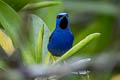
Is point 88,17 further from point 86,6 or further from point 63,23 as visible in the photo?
point 63,23

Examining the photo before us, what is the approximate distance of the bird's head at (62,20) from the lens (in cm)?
158

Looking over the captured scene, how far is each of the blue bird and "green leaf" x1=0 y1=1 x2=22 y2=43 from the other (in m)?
0.21

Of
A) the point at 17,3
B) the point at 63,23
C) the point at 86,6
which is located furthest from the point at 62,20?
the point at 86,6

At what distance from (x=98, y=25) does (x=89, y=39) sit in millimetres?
578

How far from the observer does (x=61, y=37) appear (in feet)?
5.54

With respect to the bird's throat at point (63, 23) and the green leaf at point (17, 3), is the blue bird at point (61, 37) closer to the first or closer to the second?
the bird's throat at point (63, 23)

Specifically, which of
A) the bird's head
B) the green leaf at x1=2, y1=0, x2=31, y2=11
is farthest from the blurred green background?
the bird's head

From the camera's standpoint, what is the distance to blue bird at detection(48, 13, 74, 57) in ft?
5.22

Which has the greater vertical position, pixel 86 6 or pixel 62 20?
pixel 86 6

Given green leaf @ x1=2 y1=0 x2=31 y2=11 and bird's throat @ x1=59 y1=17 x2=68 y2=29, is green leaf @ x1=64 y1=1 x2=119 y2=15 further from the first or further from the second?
green leaf @ x1=2 y1=0 x2=31 y2=11

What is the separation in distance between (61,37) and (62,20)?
4.5 inches

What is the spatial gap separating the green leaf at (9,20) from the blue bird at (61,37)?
8.1 inches

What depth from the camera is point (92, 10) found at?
2670mm

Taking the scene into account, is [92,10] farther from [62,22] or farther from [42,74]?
[42,74]
